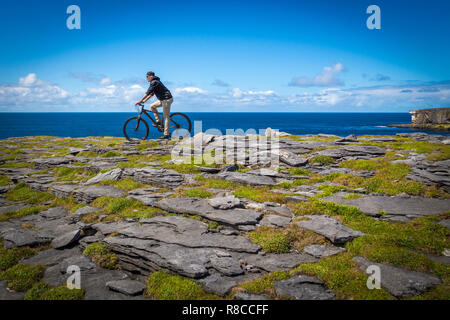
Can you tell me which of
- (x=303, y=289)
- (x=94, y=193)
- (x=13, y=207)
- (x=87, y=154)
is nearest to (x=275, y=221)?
(x=303, y=289)

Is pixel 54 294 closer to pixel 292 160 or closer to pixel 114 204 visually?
pixel 114 204

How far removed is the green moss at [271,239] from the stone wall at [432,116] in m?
153

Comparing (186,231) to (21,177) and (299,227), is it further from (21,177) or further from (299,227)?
(21,177)

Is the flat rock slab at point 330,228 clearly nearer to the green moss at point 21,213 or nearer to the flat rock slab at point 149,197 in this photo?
the flat rock slab at point 149,197

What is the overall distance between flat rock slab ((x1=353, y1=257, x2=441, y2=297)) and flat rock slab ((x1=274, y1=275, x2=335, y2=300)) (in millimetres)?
1350

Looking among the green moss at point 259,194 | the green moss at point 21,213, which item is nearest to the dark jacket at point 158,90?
the green moss at point 21,213

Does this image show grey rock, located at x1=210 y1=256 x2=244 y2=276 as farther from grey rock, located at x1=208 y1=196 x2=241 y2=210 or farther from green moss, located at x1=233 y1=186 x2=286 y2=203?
green moss, located at x1=233 y1=186 x2=286 y2=203

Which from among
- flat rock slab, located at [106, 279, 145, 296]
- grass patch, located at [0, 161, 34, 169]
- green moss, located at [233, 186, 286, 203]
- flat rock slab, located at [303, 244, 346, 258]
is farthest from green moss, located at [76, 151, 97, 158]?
flat rock slab, located at [303, 244, 346, 258]

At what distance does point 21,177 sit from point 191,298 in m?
19.2

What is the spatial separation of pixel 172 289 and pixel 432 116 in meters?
162

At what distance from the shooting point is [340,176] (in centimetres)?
1459

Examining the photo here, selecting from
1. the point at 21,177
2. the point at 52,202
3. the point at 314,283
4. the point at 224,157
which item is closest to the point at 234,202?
the point at 314,283

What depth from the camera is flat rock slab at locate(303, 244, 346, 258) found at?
804 centimetres

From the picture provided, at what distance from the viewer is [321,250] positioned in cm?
826
